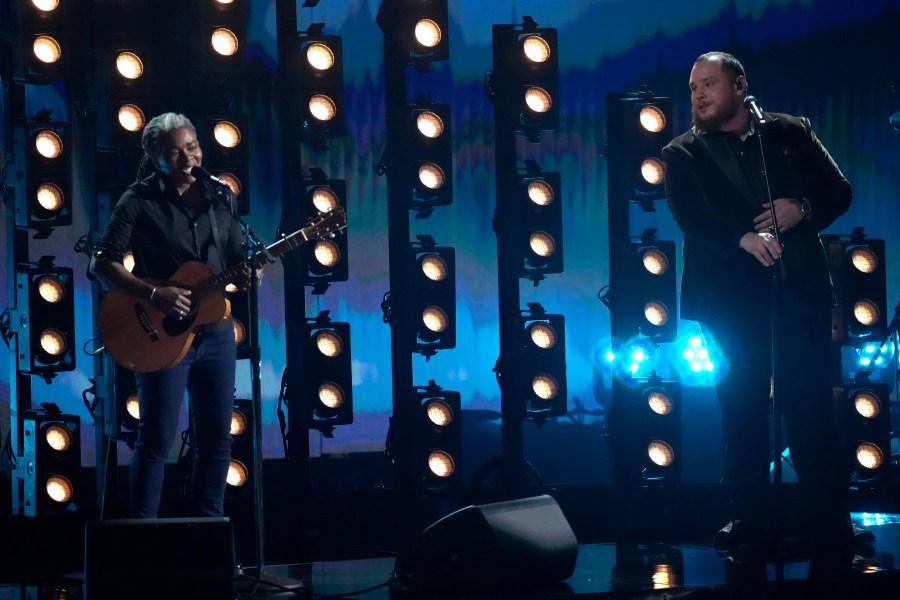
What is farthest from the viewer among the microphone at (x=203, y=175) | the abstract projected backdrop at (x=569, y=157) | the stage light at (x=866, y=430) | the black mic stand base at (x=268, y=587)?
the abstract projected backdrop at (x=569, y=157)

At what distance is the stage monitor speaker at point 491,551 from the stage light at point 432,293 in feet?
7.04

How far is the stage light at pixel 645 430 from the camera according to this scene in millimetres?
5367

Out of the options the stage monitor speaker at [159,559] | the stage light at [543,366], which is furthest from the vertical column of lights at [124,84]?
the stage monitor speaker at [159,559]

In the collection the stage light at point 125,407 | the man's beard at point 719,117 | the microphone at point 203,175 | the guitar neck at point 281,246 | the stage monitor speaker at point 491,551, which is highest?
the man's beard at point 719,117

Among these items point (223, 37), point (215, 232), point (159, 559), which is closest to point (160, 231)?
point (215, 232)

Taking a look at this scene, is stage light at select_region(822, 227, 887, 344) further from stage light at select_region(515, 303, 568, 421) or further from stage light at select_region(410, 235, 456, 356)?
stage light at select_region(410, 235, 456, 356)

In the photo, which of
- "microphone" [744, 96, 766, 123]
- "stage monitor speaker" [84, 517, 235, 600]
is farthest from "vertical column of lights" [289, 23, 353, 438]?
"microphone" [744, 96, 766, 123]

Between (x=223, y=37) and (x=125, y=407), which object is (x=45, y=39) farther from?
(x=125, y=407)

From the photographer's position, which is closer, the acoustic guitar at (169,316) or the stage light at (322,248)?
the acoustic guitar at (169,316)

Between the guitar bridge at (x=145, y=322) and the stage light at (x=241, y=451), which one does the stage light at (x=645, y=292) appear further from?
the guitar bridge at (x=145, y=322)

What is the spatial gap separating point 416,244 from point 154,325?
1.87 m

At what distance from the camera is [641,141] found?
17.5 feet

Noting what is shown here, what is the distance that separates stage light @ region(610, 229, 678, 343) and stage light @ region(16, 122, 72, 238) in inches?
100

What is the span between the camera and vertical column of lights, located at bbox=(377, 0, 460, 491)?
532 cm
